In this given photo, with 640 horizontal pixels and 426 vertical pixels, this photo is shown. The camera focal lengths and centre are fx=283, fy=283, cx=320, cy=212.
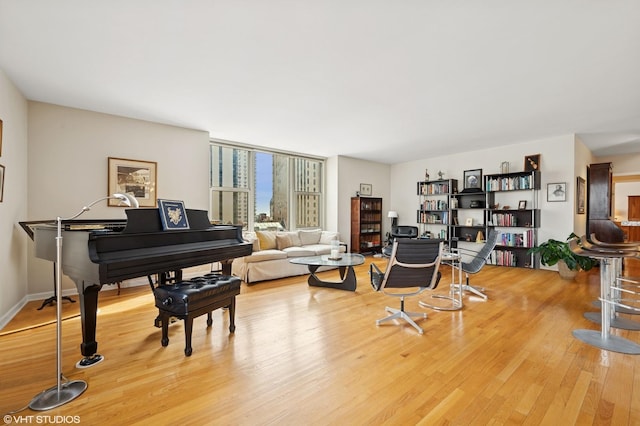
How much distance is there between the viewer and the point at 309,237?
624 centimetres

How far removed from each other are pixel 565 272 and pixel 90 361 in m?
6.65

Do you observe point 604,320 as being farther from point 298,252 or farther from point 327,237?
point 327,237

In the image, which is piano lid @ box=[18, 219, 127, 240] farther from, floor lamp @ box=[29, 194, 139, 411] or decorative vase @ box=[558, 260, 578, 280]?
decorative vase @ box=[558, 260, 578, 280]

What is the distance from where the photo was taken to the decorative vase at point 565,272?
16.1 feet

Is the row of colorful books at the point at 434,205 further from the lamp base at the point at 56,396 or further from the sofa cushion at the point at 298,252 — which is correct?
the lamp base at the point at 56,396

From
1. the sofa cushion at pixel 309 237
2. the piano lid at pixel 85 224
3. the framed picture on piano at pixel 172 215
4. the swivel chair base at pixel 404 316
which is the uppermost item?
the framed picture on piano at pixel 172 215

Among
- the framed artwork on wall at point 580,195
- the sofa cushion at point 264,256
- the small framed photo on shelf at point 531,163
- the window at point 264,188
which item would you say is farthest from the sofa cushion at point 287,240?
the framed artwork on wall at point 580,195

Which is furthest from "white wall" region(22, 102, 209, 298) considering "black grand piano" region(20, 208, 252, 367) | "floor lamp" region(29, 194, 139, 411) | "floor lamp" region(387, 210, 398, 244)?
"floor lamp" region(387, 210, 398, 244)

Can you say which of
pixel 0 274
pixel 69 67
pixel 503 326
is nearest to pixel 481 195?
pixel 503 326

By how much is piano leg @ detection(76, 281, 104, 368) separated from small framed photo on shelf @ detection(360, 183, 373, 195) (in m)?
6.47

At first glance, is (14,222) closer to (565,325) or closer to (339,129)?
(339,129)

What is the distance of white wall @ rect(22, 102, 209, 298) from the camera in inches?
147

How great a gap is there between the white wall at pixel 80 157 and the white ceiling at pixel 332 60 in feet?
0.80

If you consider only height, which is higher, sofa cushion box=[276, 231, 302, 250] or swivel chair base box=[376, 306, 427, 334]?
sofa cushion box=[276, 231, 302, 250]
